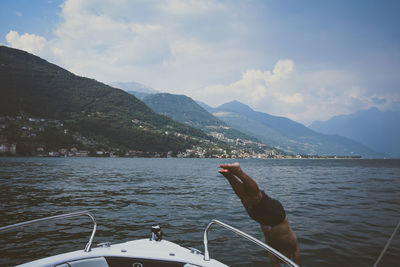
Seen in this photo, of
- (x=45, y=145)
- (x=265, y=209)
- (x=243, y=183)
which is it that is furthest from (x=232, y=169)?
A: (x=45, y=145)

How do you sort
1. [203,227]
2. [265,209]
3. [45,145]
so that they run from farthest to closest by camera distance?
[45,145] → [203,227] → [265,209]

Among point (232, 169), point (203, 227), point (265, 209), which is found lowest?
point (203, 227)

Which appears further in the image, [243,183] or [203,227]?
[203,227]

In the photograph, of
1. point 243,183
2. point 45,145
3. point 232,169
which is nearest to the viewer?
point 232,169

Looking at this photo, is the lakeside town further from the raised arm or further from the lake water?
the raised arm

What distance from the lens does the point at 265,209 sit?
380cm

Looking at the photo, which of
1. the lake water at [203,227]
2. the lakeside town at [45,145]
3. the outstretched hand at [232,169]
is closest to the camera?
the outstretched hand at [232,169]

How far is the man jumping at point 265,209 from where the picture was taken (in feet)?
11.9

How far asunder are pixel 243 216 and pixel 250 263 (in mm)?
5485

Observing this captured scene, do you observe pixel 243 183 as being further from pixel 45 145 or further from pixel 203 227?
pixel 45 145

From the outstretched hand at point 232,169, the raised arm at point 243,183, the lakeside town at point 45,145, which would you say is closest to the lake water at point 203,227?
the raised arm at point 243,183

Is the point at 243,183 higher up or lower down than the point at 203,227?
higher up

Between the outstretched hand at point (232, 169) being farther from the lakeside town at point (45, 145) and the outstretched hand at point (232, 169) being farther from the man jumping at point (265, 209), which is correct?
the lakeside town at point (45, 145)

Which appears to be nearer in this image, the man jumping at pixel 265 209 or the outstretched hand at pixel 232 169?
the outstretched hand at pixel 232 169
